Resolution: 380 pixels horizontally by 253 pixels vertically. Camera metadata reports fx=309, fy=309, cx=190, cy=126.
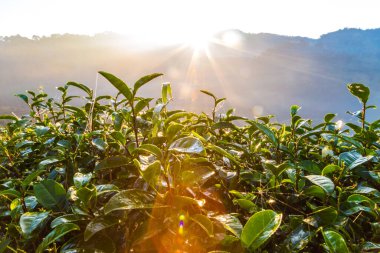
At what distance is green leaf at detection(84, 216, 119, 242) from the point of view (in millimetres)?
990

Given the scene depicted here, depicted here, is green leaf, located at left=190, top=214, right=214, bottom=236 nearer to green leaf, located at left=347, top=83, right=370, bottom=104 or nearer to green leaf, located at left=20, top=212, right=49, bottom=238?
green leaf, located at left=20, top=212, right=49, bottom=238

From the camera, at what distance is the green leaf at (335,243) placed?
92 centimetres

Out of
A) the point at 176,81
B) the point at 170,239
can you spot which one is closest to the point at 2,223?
the point at 170,239

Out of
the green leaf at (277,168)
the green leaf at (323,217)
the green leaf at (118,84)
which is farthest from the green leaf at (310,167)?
the green leaf at (118,84)

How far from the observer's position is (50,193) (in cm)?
122

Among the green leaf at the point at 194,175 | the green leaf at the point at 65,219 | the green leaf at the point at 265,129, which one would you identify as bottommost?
the green leaf at the point at 65,219

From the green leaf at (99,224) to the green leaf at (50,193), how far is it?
253mm

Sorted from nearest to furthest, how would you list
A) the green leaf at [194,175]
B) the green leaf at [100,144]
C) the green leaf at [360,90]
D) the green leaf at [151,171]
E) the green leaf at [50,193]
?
the green leaf at [151,171] → the green leaf at [194,175] → the green leaf at [50,193] → the green leaf at [100,144] → the green leaf at [360,90]

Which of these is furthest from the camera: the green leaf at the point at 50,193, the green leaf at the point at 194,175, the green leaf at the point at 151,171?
the green leaf at the point at 50,193

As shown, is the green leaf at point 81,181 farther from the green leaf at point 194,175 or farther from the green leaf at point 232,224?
the green leaf at point 232,224

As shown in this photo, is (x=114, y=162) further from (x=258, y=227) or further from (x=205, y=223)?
(x=258, y=227)

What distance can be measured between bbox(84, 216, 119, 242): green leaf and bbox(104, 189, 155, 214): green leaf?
14cm

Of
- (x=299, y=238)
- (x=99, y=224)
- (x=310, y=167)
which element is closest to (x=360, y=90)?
(x=310, y=167)

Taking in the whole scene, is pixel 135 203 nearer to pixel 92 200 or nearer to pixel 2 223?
pixel 92 200
